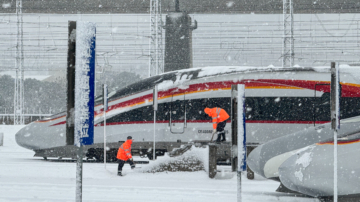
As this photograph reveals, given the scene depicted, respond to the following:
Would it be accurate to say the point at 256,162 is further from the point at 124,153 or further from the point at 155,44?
the point at 155,44

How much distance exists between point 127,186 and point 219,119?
4.60 meters

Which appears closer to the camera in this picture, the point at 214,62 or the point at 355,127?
the point at 355,127

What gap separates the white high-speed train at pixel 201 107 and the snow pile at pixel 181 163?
2566mm

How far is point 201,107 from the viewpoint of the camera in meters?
13.4

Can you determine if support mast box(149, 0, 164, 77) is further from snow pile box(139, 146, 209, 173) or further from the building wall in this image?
snow pile box(139, 146, 209, 173)

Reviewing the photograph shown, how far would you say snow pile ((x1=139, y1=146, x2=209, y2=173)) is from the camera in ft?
35.3

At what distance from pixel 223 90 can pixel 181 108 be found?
1490 millimetres

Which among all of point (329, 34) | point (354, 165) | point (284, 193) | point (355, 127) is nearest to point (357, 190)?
point (354, 165)

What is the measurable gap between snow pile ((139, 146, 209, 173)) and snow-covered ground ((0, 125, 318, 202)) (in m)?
0.20

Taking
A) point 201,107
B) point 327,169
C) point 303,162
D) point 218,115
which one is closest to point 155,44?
point 201,107

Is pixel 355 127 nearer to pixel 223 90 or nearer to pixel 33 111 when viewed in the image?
pixel 223 90

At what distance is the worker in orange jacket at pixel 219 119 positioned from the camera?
494 inches

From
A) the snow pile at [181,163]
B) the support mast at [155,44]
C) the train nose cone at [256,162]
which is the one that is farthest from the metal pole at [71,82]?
the support mast at [155,44]

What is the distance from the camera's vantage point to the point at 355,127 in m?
6.05
